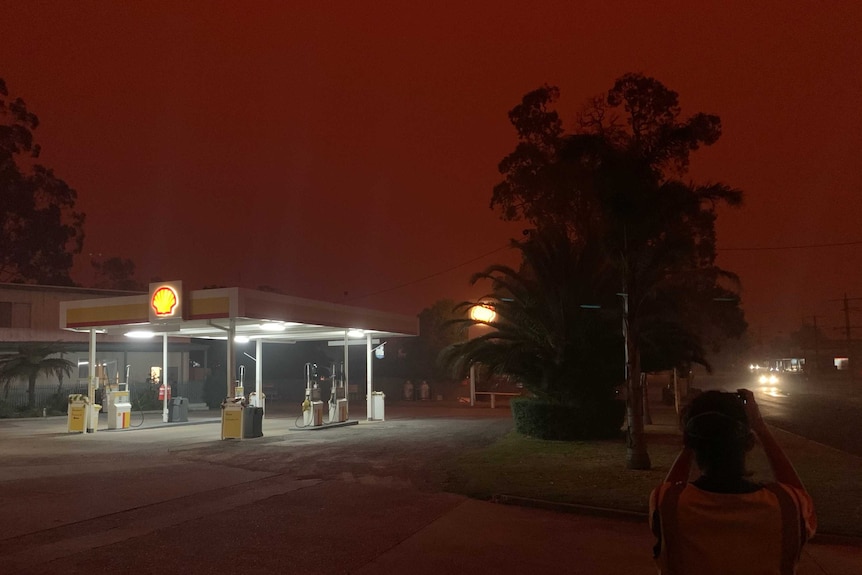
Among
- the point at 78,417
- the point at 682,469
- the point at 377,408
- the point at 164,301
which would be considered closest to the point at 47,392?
the point at 78,417

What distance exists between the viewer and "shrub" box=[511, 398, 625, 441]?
19.8 m

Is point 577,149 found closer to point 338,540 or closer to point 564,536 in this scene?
point 564,536

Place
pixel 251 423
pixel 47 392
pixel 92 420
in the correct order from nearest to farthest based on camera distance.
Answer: pixel 251 423 < pixel 92 420 < pixel 47 392

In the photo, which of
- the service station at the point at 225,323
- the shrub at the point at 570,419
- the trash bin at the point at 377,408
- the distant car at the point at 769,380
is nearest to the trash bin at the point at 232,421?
the service station at the point at 225,323

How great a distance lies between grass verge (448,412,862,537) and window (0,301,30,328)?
28778mm

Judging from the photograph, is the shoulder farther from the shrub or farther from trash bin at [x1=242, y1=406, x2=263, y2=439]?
trash bin at [x1=242, y1=406, x2=263, y2=439]

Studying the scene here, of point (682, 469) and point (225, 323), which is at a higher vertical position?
point (225, 323)

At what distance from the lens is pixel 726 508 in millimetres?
2301

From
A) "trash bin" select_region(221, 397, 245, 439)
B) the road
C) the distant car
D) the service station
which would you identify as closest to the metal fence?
the service station

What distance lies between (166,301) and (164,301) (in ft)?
0.34

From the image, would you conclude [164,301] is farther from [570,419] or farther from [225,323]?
[570,419]

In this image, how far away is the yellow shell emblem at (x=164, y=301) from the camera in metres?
21.7

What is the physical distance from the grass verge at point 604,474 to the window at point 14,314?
28.8 m

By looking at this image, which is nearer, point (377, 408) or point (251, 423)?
point (251, 423)
